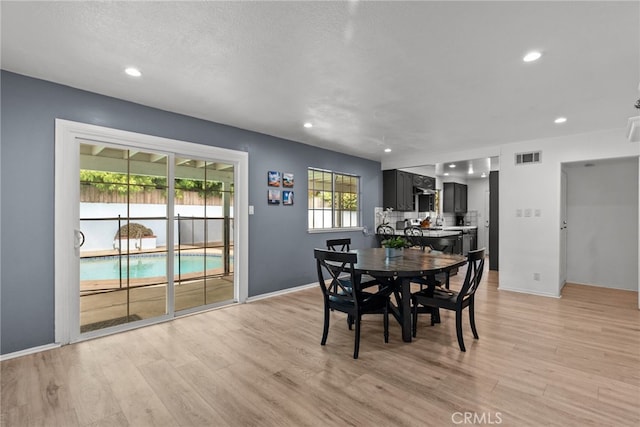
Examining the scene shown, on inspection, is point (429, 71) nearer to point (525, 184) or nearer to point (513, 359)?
point (513, 359)

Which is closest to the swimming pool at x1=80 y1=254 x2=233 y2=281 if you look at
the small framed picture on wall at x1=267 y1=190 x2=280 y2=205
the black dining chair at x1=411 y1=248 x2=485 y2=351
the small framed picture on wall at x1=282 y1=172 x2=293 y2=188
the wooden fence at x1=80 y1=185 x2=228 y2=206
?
the wooden fence at x1=80 y1=185 x2=228 y2=206

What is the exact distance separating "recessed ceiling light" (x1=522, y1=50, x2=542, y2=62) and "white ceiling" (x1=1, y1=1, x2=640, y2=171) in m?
0.05

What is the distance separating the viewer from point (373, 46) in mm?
2250

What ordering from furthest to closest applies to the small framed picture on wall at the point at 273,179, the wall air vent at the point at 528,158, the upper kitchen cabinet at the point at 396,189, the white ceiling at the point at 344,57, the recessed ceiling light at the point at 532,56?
the upper kitchen cabinet at the point at 396,189 → the wall air vent at the point at 528,158 → the small framed picture on wall at the point at 273,179 → the recessed ceiling light at the point at 532,56 → the white ceiling at the point at 344,57

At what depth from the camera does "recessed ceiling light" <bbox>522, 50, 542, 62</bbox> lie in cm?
231

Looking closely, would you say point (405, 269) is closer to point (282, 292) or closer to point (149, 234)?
point (282, 292)

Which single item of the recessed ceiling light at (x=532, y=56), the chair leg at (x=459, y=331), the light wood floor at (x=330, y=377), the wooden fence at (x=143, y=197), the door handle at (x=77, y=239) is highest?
the recessed ceiling light at (x=532, y=56)

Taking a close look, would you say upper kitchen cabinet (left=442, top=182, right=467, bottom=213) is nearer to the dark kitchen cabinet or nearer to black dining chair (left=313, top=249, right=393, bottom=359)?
the dark kitchen cabinet

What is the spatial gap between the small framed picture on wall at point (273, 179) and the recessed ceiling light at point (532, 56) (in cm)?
339

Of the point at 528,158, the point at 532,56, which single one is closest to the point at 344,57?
the point at 532,56

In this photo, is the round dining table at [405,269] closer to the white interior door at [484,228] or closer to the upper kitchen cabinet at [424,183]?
the upper kitchen cabinet at [424,183]

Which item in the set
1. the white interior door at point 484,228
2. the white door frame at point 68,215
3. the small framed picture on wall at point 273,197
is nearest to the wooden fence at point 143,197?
the white door frame at point 68,215

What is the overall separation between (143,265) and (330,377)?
2575 millimetres

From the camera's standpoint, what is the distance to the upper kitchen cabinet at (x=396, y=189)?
22.6 ft
